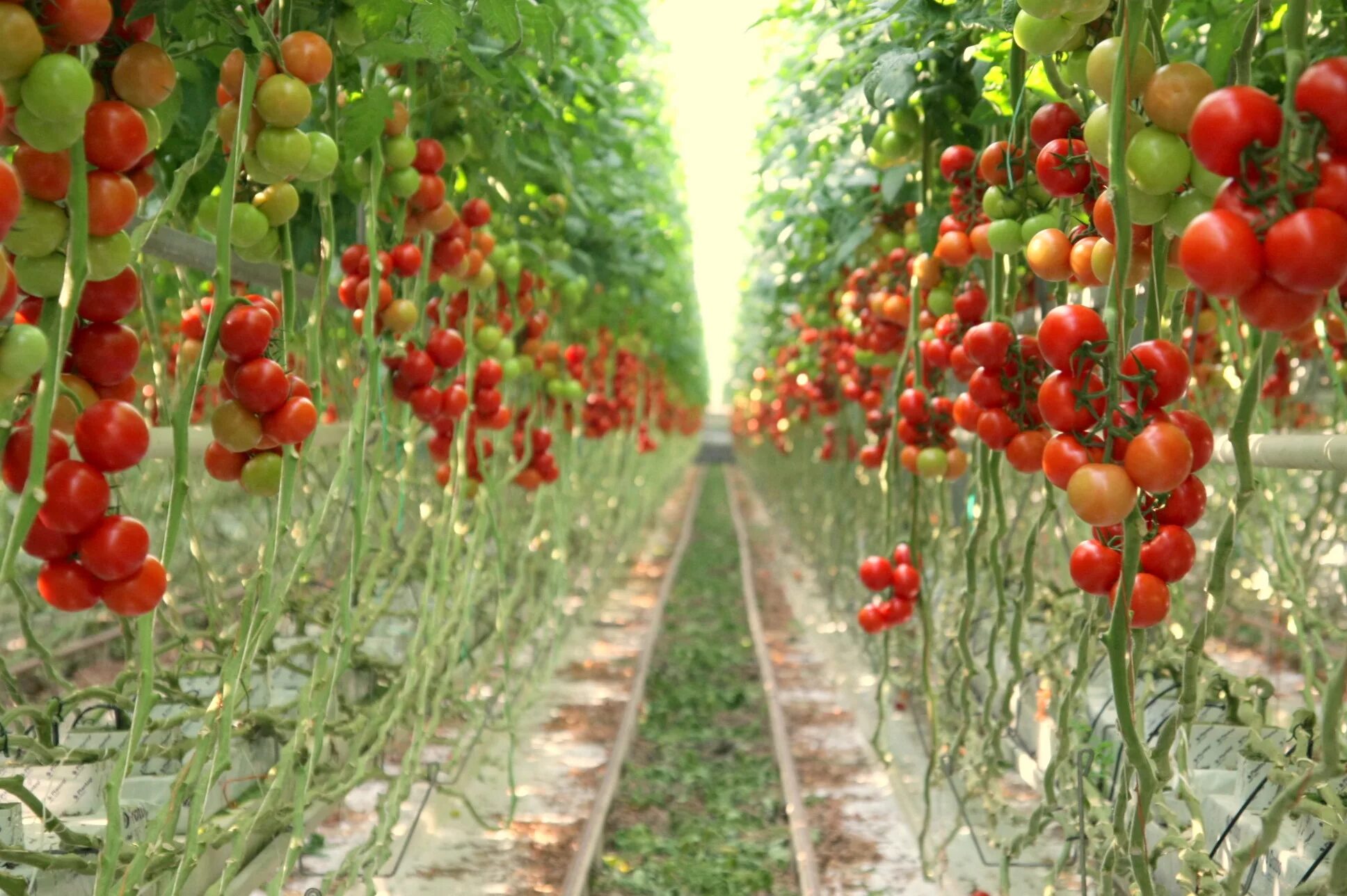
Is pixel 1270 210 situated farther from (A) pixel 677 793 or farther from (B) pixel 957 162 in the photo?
(A) pixel 677 793

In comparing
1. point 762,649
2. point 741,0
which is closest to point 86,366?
point 741,0

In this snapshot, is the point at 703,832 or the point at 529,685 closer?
the point at 703,832

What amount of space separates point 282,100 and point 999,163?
1030mm

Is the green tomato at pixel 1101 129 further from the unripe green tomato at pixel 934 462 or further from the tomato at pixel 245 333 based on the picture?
the unripe green tomato at pixel 934 462

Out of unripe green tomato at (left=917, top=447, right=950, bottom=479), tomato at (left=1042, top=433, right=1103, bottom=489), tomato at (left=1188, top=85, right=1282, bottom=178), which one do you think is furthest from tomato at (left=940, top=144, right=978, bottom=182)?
tomato at (left=1188, top=85, right=1282, bottom=178)

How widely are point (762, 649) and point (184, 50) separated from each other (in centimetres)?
485

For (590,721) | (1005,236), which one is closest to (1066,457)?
(1005,236)

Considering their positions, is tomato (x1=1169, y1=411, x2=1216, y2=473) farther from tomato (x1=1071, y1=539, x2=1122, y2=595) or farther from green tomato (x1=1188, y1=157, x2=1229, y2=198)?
green tomato (x1=1188, y1=157, x2=1229, y2=198)

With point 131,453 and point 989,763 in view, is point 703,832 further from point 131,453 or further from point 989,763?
point 131,453

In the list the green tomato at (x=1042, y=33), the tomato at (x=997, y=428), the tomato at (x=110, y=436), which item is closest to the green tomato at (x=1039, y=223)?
the tomato at (x=997, y=428)

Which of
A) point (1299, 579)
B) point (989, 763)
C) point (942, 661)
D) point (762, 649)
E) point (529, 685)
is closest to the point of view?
point (989, 763)

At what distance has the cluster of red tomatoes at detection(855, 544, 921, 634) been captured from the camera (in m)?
2.56

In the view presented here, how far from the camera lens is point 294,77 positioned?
1.32m

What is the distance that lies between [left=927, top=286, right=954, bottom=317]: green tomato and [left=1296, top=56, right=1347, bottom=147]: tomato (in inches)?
65.3
